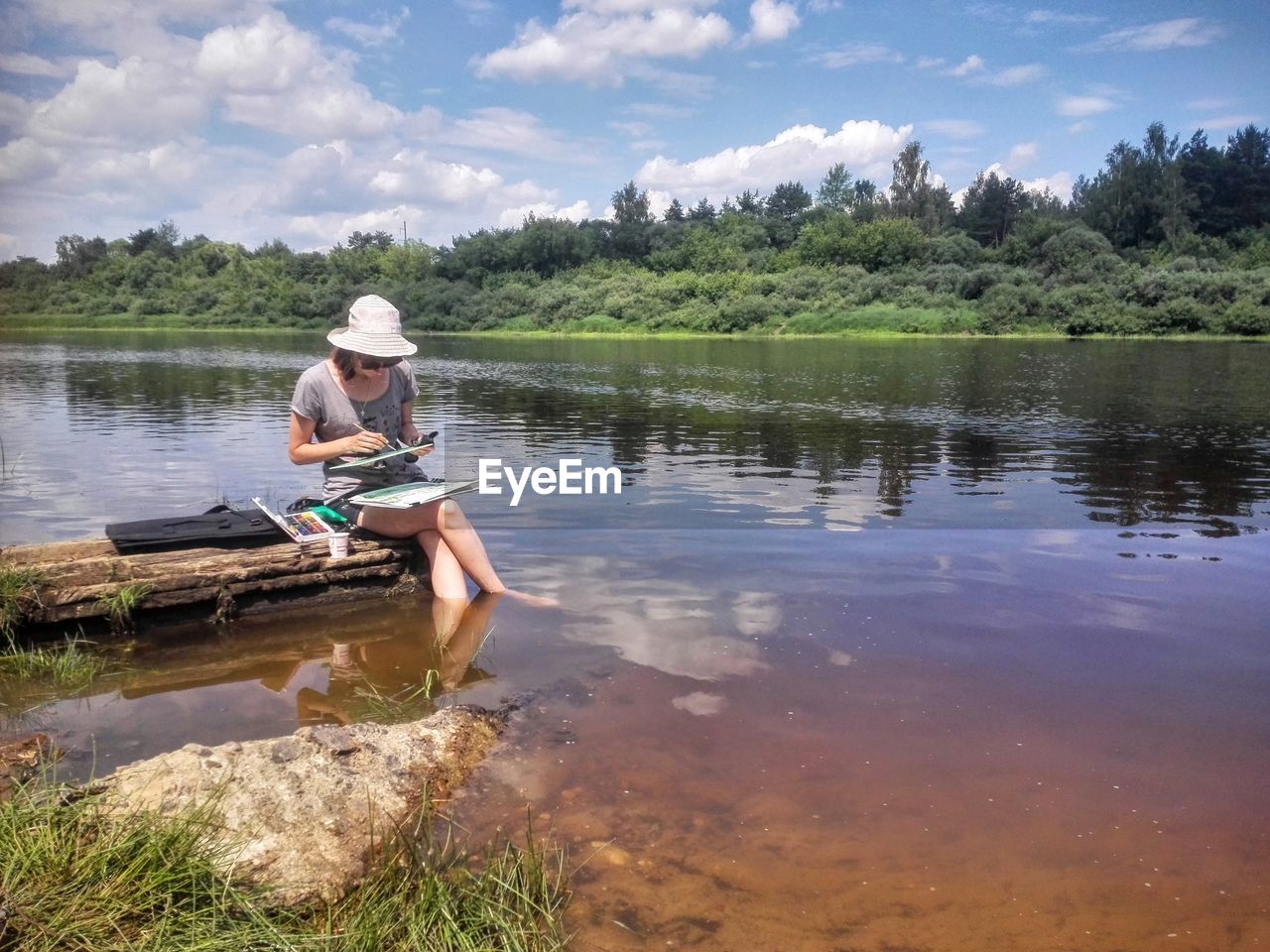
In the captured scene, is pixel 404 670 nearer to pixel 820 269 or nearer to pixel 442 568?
pixel 442 568

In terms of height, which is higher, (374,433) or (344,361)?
(344,361)

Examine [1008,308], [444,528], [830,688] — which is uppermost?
[1008,308]

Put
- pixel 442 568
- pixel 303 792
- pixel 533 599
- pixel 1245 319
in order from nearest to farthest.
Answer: pixel 303 792 < pixel 442 568 < pixel 533 599 < pixel 1245 319

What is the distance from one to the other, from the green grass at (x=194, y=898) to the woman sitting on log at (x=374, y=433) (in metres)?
3.12

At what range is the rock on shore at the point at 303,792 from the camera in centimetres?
314

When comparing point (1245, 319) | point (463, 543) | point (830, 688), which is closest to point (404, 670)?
point (463, 543)

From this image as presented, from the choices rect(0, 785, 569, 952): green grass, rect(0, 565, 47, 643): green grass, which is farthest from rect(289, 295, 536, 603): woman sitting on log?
rect(0, 785, 569, 952): green grass

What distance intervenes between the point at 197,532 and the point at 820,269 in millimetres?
79679

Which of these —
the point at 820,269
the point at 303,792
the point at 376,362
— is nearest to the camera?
the point at 303,792

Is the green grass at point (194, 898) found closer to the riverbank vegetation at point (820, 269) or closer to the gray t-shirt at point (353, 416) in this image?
the gray t-shirt at point (353, 416)

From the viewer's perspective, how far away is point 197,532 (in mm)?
6082

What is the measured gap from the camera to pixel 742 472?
12.1 m

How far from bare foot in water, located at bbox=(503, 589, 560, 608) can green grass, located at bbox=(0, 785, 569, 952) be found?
3.07 metres

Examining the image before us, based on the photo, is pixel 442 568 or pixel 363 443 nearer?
pixel 363 443
